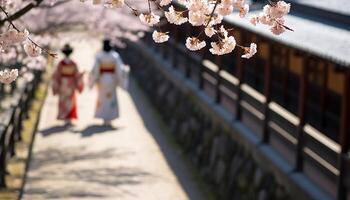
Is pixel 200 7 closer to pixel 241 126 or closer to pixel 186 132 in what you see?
pixel 241 126

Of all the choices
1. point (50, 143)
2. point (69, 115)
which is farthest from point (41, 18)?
point (50, 143)

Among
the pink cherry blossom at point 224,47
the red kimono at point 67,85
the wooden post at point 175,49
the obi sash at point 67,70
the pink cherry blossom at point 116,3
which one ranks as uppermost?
the pink cherry blossom at point 116,3

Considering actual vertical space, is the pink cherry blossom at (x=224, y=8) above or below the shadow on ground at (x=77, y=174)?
above

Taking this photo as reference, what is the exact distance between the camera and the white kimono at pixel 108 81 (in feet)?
59.5

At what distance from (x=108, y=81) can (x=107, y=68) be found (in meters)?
0.36

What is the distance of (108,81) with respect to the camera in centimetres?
1838

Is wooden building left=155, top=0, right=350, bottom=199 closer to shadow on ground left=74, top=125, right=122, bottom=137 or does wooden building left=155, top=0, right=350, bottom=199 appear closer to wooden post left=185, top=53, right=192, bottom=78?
wooden post left=185, top=53, right=192, bottom=78

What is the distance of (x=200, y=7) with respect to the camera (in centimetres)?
544

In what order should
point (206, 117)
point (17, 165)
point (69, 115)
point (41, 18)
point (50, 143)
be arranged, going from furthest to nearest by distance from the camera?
1. point (41, 18)
2. point (69, 115)
3. point (50, 143)
4. point (206, 117)
5. point (17, 165)

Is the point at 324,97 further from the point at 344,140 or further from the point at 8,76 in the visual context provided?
the point at 8,76

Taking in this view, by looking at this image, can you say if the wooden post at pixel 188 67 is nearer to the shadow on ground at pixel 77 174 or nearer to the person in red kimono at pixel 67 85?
the person in red kimono at pixel 67 85

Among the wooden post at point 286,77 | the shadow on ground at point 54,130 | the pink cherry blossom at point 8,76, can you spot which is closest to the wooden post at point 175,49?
the shadow on ground at point 54,130

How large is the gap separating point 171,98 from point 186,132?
314cm

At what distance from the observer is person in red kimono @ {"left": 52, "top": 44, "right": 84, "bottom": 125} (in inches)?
715
